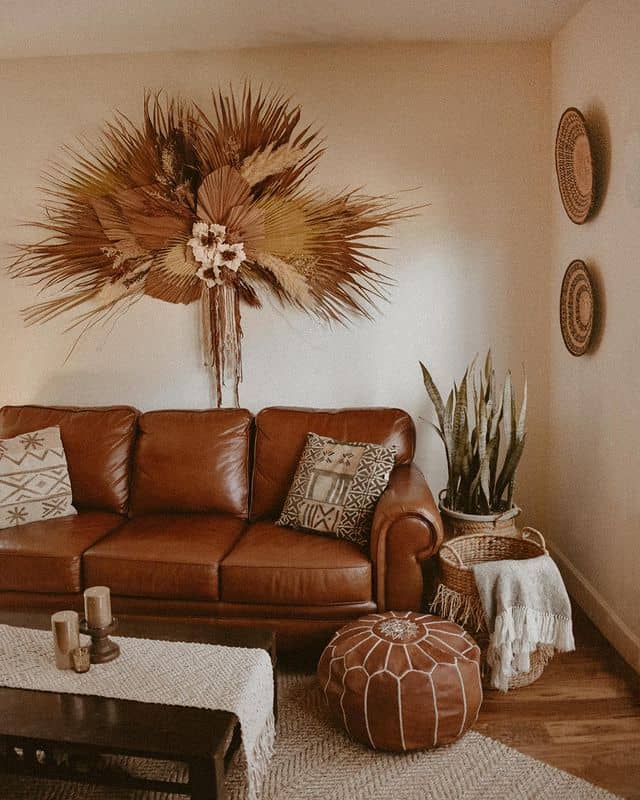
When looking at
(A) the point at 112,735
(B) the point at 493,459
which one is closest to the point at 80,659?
(A) the point at 112,735

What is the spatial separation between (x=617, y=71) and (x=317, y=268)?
5.04 feet

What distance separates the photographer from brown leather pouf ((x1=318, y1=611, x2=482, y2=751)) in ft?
6.89

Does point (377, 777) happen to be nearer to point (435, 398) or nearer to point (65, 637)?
point (65, 637)

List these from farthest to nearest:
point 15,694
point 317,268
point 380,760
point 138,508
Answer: point 317,268
point 138,508
point 380,760
point 15,694

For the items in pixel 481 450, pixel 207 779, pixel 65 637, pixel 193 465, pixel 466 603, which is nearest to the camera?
pixel 207 779

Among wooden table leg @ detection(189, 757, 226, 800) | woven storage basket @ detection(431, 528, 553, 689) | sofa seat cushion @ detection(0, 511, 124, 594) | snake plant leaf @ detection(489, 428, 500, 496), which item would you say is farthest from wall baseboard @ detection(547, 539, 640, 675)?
sofa seat cushion @ detection(0, 511, 124, 594)

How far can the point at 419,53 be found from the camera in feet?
11.3

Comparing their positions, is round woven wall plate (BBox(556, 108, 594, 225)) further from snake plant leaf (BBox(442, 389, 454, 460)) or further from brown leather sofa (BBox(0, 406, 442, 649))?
brown leather sofa (BBox(0, 406, 442, 649))

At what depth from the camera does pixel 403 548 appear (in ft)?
8.63

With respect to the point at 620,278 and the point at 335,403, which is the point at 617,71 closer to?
the point at 620,278

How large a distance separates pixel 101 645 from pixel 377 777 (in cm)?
89

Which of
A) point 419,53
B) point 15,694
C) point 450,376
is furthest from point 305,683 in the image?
point 419,53

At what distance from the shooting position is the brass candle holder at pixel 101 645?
2008 millimetres

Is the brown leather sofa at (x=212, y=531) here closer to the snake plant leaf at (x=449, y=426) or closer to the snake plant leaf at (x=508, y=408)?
the snake plant leaf at (x=449, y=426)
